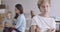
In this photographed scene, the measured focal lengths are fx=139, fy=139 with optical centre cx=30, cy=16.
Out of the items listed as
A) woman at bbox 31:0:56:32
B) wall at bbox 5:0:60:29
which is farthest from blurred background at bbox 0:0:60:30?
woman at bbox 31:0:56:32

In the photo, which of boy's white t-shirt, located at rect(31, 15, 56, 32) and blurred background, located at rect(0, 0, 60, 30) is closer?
boy's white t-shirt, located at rect(31, 15, 56, 32)

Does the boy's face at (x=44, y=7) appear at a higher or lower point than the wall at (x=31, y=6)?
higher

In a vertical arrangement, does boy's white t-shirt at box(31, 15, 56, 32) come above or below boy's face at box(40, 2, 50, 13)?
below

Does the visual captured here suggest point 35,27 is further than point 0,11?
No

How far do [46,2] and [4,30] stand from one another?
2577 millimetres

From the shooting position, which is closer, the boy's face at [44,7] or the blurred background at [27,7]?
the boy's face at [44,7]

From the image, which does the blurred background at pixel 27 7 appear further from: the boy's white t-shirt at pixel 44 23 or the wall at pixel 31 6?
the boy's white t-shirt at pixel 44 23

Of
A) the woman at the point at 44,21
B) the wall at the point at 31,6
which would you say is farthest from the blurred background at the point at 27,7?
the woman at the point at 44,21

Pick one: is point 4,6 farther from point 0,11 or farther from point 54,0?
point 54,0

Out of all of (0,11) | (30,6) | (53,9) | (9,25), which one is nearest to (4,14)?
(0,11)

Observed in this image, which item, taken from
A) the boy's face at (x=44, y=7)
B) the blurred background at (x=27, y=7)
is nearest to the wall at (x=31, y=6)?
the blurred background at (x=27, y=7)

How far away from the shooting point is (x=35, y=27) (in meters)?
1.00

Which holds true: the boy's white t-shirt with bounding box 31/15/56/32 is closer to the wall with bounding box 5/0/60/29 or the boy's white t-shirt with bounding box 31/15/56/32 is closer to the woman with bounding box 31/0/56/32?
the woman with bounding box 31/0/56/32

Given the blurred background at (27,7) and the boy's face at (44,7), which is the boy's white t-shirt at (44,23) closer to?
the boy's face at (44,7)
